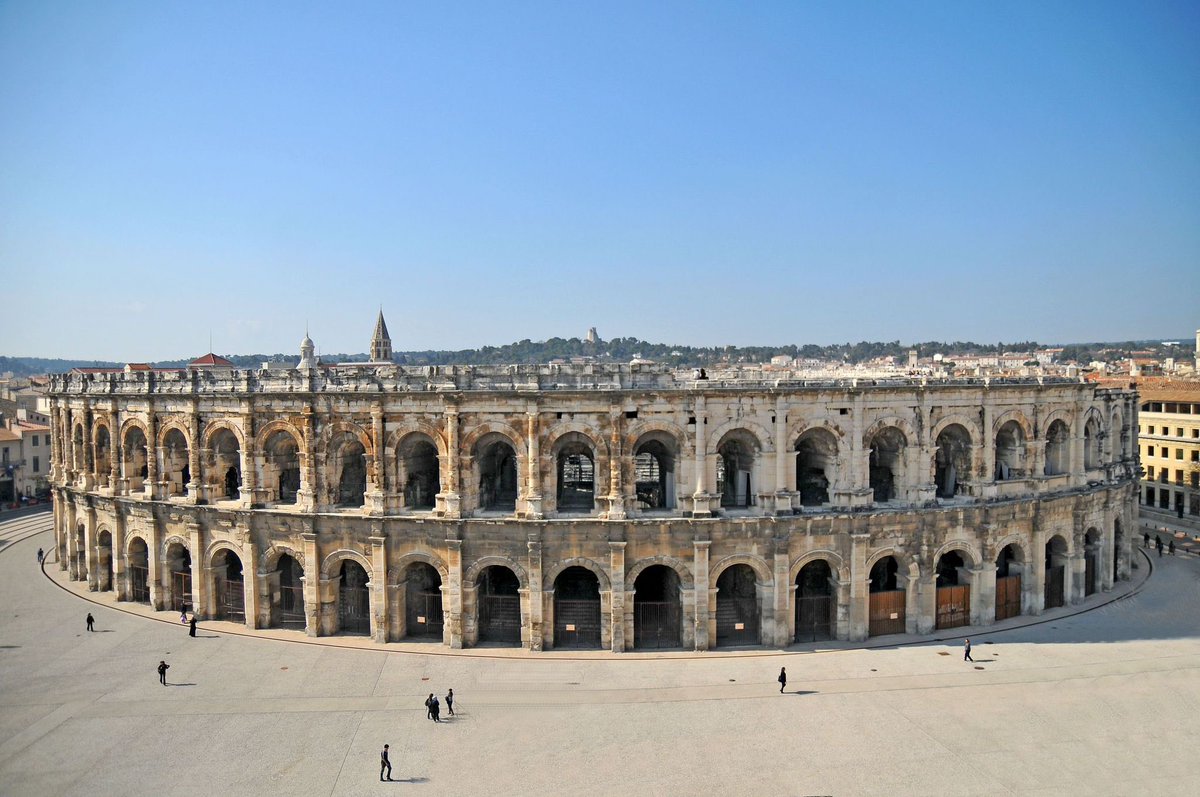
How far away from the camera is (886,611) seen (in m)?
33.4

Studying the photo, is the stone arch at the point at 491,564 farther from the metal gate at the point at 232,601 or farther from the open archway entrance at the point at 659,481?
the metal gate at the point at 232,601

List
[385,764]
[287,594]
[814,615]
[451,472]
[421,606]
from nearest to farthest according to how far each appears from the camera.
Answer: [385,764]
[451,472]
[814,615]
[421,606]
[287,594]

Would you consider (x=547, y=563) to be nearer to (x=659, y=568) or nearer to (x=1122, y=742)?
(x=659, y=568)

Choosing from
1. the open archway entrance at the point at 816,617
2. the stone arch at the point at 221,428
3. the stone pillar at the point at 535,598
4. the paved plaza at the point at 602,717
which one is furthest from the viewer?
the stone arch at the point at 221,428

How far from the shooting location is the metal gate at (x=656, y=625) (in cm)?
3228

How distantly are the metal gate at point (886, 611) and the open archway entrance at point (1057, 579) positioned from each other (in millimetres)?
9127

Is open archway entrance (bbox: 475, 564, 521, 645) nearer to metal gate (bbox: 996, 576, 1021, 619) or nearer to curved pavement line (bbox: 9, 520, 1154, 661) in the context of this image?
curved pavement line (bbox: 9, 520, 1154, 661)

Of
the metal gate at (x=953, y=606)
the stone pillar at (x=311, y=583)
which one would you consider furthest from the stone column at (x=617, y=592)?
the metal gate at (x=953, y=606)

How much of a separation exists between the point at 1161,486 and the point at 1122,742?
4640cm

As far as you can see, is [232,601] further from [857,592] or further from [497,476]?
[857,592]

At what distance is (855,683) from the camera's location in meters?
28.6

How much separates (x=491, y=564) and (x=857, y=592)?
15119mm

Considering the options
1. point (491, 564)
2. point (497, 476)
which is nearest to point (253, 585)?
point (491, 564)

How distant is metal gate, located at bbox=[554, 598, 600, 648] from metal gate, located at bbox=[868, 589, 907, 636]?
1160cm
